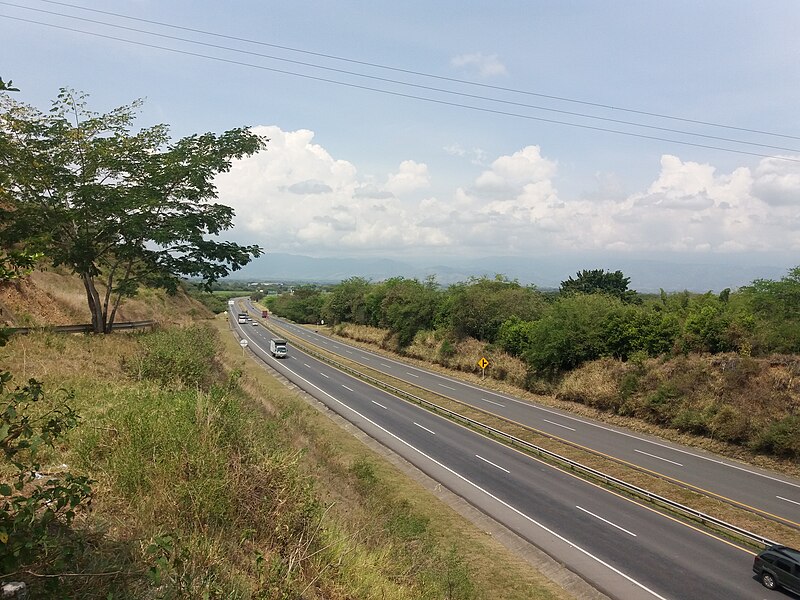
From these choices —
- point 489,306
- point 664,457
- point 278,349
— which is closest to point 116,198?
point 664,457

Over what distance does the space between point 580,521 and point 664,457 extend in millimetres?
9538

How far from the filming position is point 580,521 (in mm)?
17172

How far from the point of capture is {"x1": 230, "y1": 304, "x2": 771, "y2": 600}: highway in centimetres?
1340

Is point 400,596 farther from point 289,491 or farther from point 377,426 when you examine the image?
point 377,426

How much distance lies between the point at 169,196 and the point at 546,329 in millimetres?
31261

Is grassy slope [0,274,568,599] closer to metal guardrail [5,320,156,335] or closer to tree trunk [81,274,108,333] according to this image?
metal guardrail [5,320,156,335]

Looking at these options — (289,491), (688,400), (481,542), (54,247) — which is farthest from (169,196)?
(688,400)

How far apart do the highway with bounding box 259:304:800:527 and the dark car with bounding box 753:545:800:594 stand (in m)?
4.83

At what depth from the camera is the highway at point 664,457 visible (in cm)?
1883

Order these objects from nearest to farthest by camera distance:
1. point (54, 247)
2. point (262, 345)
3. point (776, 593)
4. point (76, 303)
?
point (776, 593) → point (54, 247) → point (76, 303) → point (262, 345)

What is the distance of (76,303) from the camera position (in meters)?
20.6

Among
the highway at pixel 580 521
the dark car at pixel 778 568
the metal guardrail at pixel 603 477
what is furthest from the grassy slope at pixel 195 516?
the metal guardrail at pixel 603 477

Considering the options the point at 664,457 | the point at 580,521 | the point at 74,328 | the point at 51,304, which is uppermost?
the point at 51,304

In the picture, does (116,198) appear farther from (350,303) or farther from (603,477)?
(350,303)
